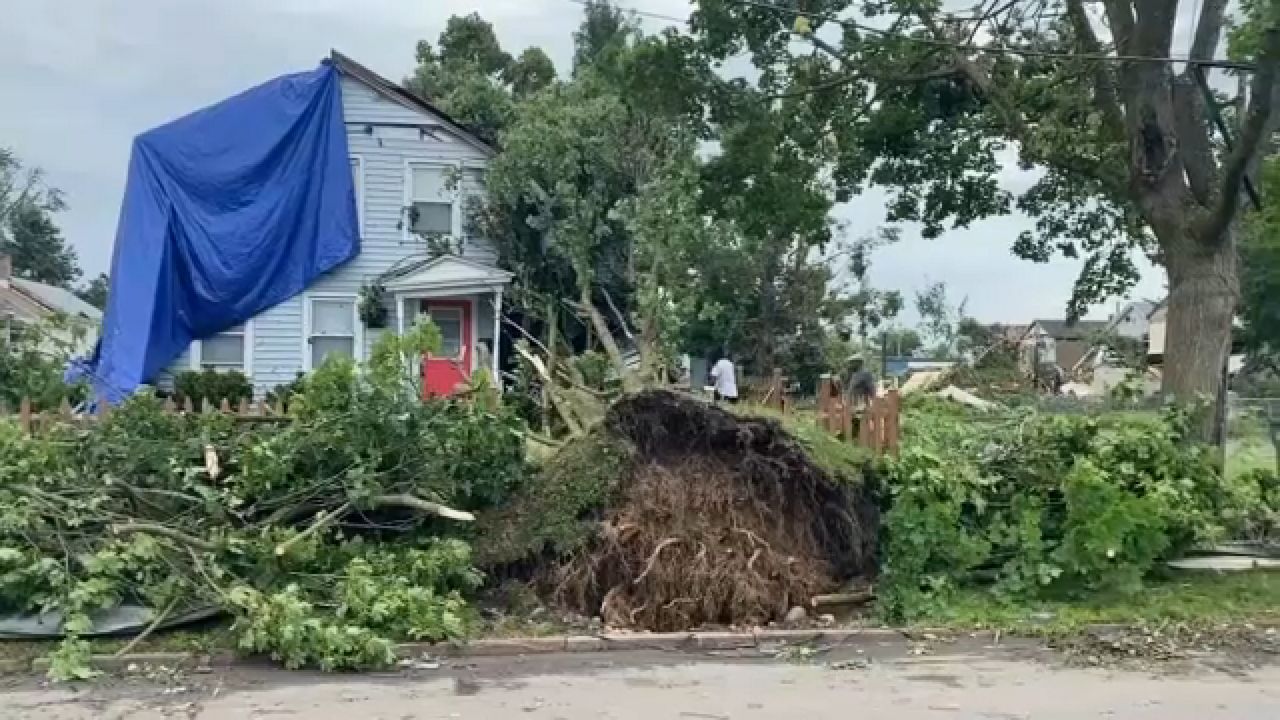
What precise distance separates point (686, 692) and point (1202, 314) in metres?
6.68

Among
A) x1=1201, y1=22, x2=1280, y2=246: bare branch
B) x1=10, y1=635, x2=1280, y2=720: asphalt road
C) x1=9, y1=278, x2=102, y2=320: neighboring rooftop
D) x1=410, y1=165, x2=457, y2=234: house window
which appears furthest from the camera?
x1=9, y1=278, x2=102, y2=320: neighboring rooftop

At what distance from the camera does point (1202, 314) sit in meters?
10.4

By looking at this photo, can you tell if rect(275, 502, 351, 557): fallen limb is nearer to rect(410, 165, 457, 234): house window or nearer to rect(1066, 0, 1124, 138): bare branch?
rect(1066, 0, 1124, 138): bare branch

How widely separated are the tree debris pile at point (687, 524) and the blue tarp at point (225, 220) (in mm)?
12883

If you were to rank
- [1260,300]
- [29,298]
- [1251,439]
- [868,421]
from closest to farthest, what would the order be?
[868,421] < [1251,439] < [1260,300] < [29,298]

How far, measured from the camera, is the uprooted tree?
10406 millimetres

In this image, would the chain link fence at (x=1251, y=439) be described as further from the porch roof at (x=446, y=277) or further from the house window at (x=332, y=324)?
the house window at (x=332, y=324)

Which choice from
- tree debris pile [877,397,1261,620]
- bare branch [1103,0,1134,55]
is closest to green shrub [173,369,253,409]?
tree debris pile [877,397,1261,620]

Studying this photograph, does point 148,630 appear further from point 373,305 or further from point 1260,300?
point 1260,300

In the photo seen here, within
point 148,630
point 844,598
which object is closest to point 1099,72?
point 844,598

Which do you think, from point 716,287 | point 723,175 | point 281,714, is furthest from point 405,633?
point 716,287

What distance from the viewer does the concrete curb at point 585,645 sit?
6973 millimetres

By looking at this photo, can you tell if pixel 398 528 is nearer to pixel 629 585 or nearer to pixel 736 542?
pixel 629 585

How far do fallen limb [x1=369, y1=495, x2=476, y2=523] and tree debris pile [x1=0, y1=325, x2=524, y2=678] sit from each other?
0.05 ft
